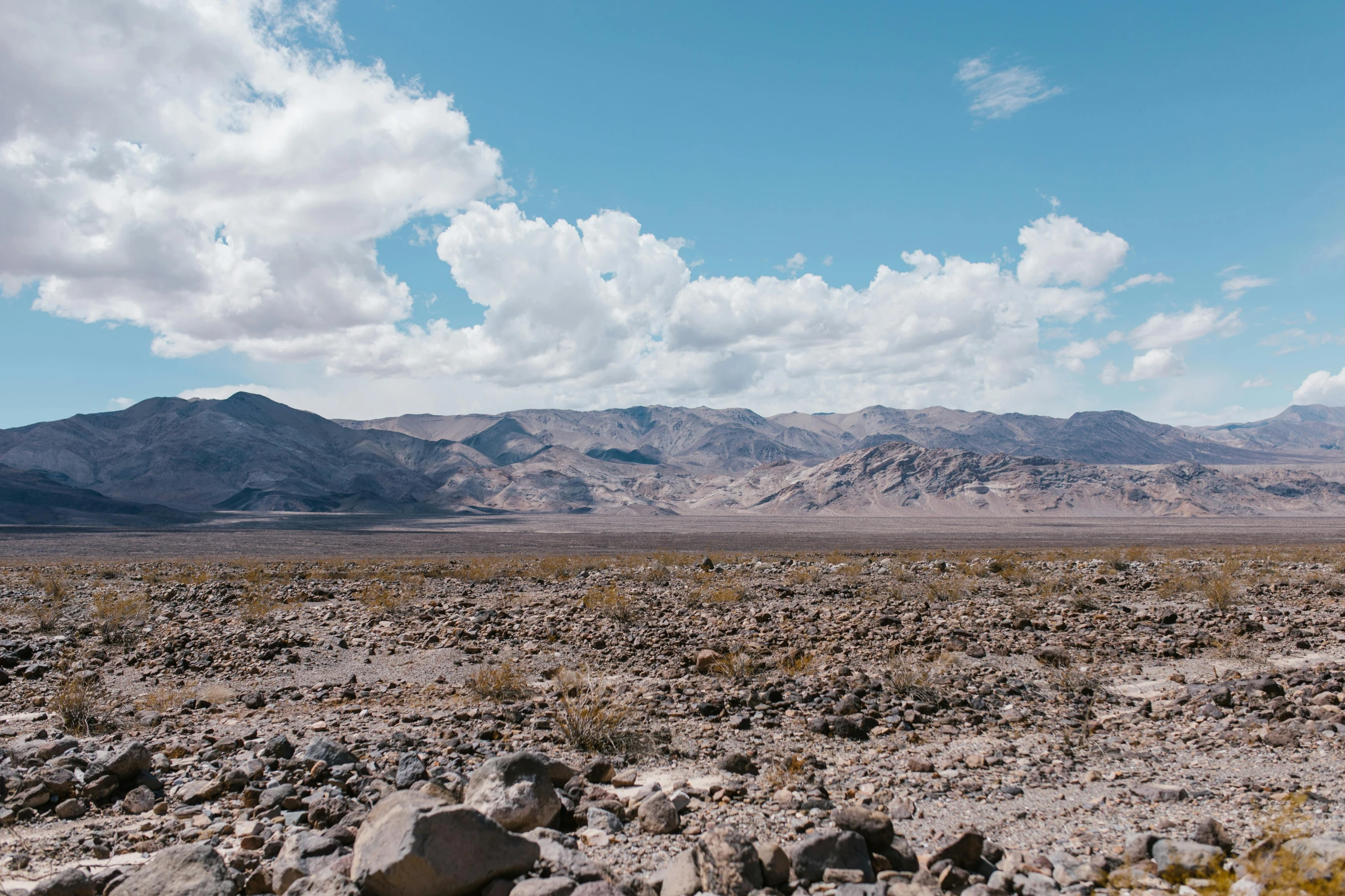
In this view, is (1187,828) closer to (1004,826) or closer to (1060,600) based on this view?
(1004,826)

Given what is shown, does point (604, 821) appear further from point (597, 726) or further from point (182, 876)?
point (182, 876)

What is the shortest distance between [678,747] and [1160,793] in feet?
13.2

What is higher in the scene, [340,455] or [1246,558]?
[340,455]

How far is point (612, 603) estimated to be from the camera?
14.9 meters

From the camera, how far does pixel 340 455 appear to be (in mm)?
160250

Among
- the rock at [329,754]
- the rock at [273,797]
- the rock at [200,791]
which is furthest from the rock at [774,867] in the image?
the rock at [200,791]

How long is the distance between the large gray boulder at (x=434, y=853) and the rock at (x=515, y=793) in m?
0.75

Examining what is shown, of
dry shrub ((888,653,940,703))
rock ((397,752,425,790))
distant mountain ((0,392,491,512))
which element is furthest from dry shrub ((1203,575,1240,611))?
distant mountain ((0,392,491,512))

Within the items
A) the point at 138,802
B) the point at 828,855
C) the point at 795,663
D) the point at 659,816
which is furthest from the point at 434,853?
the point at 795,663

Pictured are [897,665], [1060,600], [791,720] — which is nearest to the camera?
[791,720]

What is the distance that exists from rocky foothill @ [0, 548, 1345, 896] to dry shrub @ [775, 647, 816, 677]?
10 cm

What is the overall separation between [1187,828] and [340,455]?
172499 millimetres

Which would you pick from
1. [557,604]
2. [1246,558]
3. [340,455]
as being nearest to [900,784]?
[557,604]

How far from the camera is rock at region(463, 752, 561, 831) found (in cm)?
496
